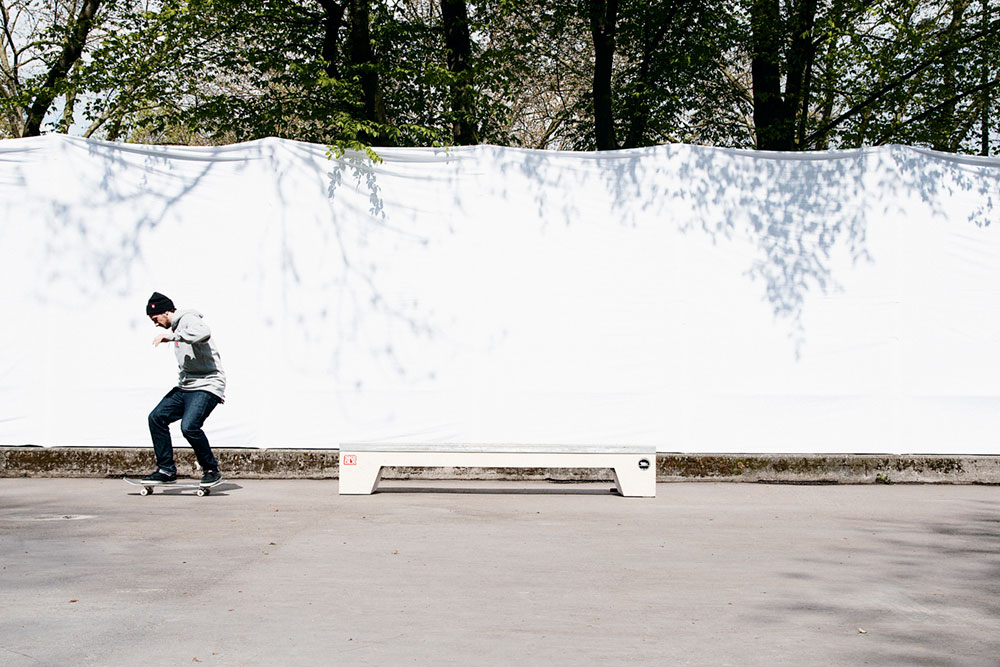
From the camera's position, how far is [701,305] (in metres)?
Answer: 10.8

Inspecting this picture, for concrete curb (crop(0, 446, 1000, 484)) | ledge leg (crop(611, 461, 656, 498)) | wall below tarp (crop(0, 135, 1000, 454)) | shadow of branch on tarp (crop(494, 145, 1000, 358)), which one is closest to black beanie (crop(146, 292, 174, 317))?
wall below tarp (crop(0, 135, 1000, 454))

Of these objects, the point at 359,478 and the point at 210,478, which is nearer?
the point at 210,478

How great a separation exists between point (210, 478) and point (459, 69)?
7.66 metres

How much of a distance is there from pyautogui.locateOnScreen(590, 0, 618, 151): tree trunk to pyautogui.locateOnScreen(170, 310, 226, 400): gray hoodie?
7.70 metres

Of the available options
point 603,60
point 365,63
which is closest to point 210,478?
point 365,63

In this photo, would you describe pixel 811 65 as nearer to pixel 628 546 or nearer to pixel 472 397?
pixel 472 397

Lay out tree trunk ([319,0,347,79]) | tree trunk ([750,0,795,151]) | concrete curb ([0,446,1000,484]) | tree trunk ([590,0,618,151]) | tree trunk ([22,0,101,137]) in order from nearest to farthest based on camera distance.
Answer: concrete curb ([0,446,1000,484])
tree trunk ([590,0,618,151])
tree trunk ([750,0,795,151])
tree trunk ([319,0,347,79])
tree trunk ([22,0,101,137])

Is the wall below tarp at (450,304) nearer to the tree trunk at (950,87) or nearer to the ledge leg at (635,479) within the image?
the ledge leg at (635,479)

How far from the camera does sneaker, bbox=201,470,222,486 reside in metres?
9.40

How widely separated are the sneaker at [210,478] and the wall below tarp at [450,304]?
1235mm

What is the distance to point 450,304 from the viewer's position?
10781 millimetres

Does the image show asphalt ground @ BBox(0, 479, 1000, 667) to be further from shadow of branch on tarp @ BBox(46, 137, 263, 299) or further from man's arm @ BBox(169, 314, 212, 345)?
shadow of branch on tarp @ BBox(46, 137, 263, 299)

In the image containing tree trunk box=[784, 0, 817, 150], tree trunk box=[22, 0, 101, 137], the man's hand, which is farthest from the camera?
tree trunk box=[22, 0, 101, 137]

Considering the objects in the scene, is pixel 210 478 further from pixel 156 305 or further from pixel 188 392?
pixel 156 305
